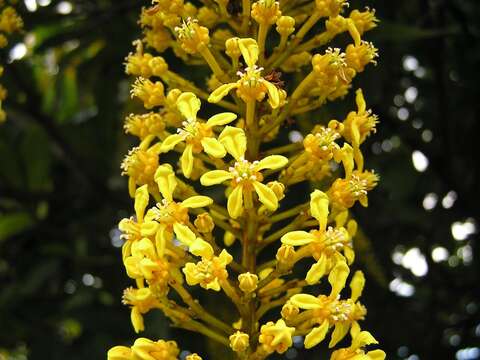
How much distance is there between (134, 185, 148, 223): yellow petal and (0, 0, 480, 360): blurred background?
147 cm

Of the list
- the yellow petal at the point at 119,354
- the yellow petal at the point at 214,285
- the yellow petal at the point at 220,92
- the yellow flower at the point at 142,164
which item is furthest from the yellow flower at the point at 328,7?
the yellow petal at the point at 119,354

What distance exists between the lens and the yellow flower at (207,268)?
1887 mm

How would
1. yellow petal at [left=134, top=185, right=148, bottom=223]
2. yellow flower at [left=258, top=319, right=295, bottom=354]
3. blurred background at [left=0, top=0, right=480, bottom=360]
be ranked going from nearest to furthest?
yellow flower at [left=258, top=319, right=295, bottom=354]
yellow petal at [left=134, top=185, right=148, bottom=223]
blurred background at [left=0, top=0, right=480, bottom=360]

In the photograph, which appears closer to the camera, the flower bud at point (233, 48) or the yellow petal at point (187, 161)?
the yellow petal at point (187, 161)

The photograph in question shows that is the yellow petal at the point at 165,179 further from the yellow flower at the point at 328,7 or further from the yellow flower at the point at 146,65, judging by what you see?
the yellow flower at the point at 328,7

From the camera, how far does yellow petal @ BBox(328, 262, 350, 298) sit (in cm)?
192

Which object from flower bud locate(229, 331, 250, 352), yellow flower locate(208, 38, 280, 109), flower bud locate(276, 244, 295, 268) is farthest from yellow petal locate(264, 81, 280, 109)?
flower bud locate(229, 331, 250, 352)

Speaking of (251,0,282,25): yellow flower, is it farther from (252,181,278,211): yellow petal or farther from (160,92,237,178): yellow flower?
(252,181,278,211): yellow petal

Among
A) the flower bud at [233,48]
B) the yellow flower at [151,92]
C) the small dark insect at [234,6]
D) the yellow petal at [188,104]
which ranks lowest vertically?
the yellow petal at [188,104]

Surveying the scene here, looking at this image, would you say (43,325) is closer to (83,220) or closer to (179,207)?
(83,220)

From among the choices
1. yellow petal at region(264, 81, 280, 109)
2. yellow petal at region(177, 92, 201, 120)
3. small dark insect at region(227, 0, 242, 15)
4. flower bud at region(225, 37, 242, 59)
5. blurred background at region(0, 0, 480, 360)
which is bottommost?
blurred background at region(0, 0, 480, 360)

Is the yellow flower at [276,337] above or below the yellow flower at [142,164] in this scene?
below

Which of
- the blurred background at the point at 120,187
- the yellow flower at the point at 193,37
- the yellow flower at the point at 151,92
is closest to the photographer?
the yellow flower at the point at 193,37

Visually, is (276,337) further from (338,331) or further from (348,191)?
(348,191)
